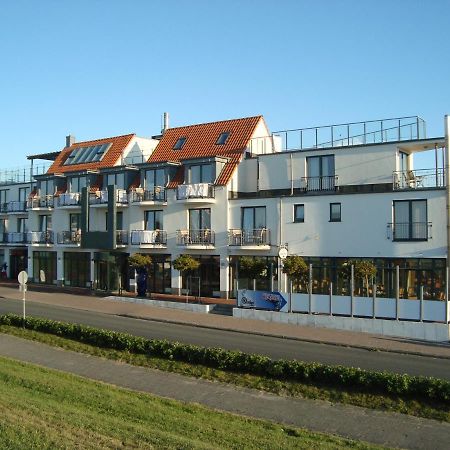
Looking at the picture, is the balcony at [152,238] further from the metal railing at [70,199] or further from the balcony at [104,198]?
the metal railing at [70,199]

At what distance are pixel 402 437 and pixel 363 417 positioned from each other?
1610 mm

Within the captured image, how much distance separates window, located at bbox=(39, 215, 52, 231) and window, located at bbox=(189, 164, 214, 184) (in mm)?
14851

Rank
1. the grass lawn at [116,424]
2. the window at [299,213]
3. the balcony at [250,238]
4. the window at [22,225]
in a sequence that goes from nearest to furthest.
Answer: the grass lawn at [116,424] → the window at [299,213] → the balcony at [250,238] → the window at [22,225]

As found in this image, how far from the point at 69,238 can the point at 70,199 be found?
2797mm

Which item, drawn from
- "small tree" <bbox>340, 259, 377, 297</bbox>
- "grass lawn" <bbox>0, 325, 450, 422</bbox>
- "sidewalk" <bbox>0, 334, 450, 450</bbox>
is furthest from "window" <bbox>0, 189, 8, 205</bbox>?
"small tree" <bbox>340, 259, 377, 297</bbox>

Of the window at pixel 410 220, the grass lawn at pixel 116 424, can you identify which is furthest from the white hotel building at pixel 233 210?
the grass lawn at pixel 116 424

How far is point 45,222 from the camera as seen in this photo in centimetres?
4803

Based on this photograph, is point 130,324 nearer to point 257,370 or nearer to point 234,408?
point 257,370

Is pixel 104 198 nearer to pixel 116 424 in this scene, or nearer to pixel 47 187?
pixel 47 187

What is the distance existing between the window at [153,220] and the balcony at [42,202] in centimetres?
995

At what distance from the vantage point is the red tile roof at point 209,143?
37906 mm

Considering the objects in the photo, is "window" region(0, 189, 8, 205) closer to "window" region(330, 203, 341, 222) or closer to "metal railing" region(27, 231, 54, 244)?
"metal railing" region(27, 231, 54, 244)

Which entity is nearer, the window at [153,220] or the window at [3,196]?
Result: the window at [153,220]

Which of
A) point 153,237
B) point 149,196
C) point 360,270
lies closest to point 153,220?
point 153,237
